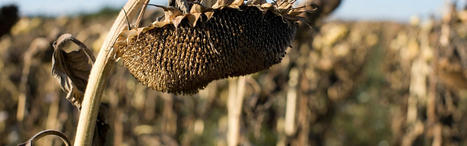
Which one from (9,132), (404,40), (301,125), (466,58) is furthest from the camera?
(404,40)

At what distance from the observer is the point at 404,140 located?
5617 millimetres

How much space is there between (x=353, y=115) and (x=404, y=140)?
2932 millimetres

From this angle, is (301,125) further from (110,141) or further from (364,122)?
(364,122)

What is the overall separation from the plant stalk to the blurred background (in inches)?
8.3

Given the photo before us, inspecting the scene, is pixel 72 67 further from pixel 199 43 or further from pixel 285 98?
pixel 285 98

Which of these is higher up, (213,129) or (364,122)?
(213,129)

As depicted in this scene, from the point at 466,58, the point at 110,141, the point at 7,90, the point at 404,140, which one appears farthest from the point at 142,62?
the point at 7,90

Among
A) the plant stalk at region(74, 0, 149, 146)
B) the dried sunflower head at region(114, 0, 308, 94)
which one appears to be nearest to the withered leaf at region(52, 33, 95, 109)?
the plant stalk at region(74, 0, 149, 146)

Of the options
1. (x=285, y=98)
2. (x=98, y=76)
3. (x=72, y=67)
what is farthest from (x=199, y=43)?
(x=285, y=98)

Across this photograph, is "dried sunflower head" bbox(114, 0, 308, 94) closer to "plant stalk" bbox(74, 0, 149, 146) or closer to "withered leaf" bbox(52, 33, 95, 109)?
"plant stalk" bbox(74, 0, 149, 146)

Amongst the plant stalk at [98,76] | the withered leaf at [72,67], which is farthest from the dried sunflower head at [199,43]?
the withered leaf at [72,67]

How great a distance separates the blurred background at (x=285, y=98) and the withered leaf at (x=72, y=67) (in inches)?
6.0

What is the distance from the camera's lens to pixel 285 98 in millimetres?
6465

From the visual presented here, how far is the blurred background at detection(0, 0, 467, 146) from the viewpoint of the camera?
3752 mm
